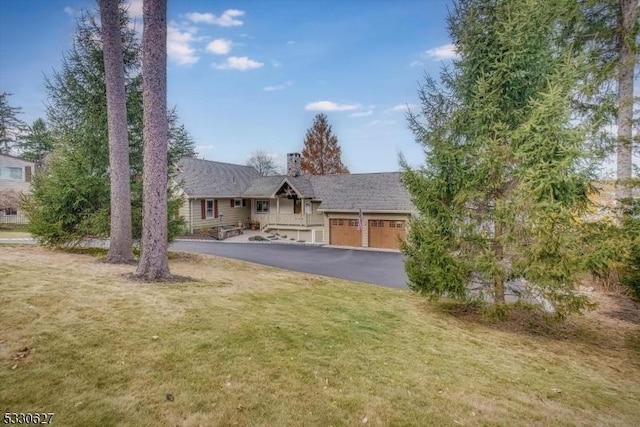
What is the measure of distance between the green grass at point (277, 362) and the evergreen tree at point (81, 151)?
15.7 ft

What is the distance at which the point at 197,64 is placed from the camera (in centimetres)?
1956

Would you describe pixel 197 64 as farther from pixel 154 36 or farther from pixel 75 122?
pixel 154 36

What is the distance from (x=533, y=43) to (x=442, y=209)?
4.06m

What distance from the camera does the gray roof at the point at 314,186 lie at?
76.8 feet

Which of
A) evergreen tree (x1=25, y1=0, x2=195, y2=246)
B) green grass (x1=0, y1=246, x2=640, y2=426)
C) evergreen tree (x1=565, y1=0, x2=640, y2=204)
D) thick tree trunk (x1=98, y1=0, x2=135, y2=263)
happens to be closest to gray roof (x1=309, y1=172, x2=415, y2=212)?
evergreen tree (x1=565, y1=0, x2=640, y2=204)

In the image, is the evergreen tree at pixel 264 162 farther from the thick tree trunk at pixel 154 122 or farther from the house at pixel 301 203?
the thick tree trunk at pixel 154 122

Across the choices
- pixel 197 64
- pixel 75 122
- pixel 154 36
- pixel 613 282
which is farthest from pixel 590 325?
pixel 197 64

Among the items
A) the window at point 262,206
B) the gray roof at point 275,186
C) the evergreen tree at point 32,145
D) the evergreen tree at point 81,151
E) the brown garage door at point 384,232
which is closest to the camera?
the evergreen tree at point 81,151

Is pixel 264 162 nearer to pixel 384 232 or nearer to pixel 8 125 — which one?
pixel 8 125

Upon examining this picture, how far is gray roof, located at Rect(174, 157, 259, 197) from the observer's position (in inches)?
1071

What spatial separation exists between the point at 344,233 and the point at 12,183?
29.9m

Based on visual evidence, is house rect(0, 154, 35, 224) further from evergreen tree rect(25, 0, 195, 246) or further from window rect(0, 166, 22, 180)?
evergreen tree rect(25, 0, 195, 246)

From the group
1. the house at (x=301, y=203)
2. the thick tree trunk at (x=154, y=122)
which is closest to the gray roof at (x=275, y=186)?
the house at (x=301, y=203)

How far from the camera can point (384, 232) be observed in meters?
22.7
